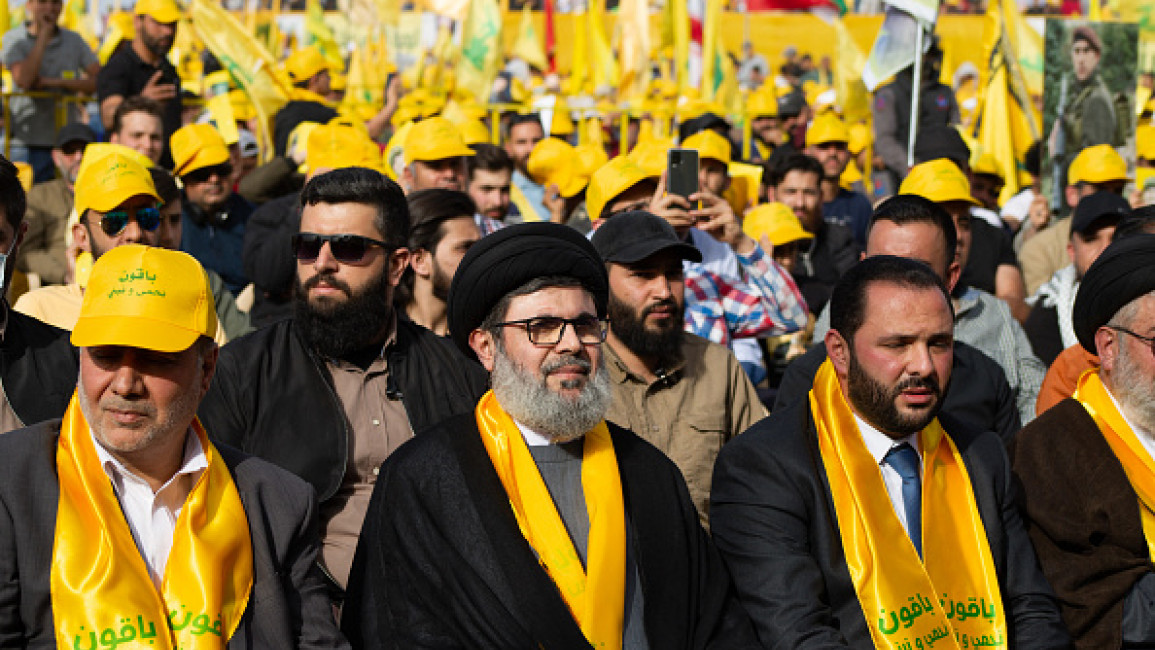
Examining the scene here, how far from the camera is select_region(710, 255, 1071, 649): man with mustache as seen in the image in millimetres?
4262

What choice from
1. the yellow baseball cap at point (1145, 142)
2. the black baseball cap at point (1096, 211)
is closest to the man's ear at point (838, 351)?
the black baseball cap at point (1096, 211)

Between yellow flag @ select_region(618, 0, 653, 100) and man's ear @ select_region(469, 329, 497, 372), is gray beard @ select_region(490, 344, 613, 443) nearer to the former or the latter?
man's ear @ select_region(469, 329, 497, 372)

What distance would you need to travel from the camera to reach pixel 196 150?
28.8 ft

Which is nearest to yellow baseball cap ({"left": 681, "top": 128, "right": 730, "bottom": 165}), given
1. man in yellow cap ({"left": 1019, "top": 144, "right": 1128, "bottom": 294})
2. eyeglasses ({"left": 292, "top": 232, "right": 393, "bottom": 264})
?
man in yellow cap ({"left": 1019, "top": 144, "right": 1128, "bottom": 294})

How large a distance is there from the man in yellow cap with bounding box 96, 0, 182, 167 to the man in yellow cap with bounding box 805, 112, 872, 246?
15.5ft

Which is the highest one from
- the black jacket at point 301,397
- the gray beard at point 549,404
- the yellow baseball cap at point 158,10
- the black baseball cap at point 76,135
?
the yellow baseball cap at point 158,10

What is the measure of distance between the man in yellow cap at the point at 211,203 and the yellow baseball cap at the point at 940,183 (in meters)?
3.82

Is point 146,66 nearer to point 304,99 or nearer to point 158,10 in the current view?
point 158,10

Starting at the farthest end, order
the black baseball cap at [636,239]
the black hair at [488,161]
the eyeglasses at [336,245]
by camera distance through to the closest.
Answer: the black hair at [488,161]
the black baseball cap at [636,239]
the eyeglasses at [336,245]

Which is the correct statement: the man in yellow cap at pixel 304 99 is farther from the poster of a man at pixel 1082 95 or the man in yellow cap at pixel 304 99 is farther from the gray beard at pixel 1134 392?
the gray beard at pixel 1134 392

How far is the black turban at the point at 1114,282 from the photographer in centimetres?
491

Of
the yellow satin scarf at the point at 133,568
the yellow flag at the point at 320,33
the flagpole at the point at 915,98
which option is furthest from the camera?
the yellow flag at the point at 320,33

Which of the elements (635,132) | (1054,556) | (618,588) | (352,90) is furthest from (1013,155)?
(618,588)

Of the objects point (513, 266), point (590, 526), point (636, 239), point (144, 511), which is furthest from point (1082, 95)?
point (144, 511)
